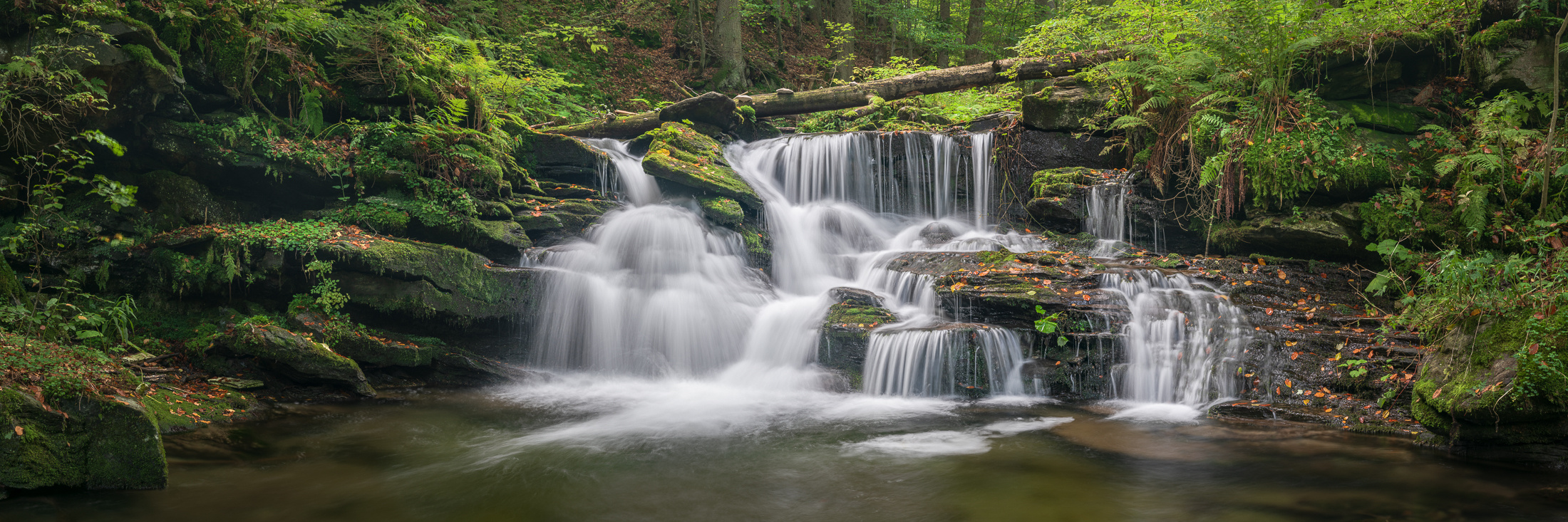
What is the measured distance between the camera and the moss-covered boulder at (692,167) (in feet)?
34.8

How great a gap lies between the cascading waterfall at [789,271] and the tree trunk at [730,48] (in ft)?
17.7

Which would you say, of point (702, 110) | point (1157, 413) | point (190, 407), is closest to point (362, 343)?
point (190, 407)

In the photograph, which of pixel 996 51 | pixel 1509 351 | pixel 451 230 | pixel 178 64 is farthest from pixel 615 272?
pixel 996 51

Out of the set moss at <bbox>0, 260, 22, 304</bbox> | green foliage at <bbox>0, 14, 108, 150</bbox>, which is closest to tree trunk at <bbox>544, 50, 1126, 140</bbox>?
green foliage at <bbox>0, 14, 108, 150</bbox>

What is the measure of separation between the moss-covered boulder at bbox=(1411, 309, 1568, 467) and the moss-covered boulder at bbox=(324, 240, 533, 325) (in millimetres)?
8337

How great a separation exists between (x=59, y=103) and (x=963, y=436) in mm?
8371

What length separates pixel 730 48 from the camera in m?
17.8

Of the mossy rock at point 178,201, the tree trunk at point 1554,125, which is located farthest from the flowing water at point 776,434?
the mossy rock at point 178,201

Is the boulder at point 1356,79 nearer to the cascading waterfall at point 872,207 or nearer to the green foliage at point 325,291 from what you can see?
the cascading waterfall at point 872,207

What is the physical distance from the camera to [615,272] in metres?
8.88

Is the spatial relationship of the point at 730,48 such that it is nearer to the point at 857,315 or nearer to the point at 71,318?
the point at 857,315

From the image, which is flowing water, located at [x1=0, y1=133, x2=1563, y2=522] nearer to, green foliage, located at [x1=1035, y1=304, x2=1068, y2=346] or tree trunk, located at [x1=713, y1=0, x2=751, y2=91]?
green foliage, located at [x1=1035, y1=304, x2=1068, y2=346]

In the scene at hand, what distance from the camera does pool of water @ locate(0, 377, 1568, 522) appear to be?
4.11 meters

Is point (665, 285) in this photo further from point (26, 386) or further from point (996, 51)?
point (996, 51)
